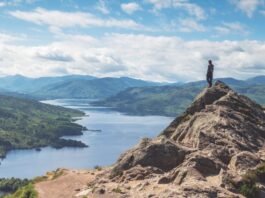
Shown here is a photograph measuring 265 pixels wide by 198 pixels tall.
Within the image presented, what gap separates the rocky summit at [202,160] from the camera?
44.0 metres

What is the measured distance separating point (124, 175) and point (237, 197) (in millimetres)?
A: 14373

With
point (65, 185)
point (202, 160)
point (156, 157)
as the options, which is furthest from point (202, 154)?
point (65, 185)

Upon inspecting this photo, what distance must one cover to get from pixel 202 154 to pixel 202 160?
5.59 ft

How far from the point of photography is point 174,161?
51750 mm

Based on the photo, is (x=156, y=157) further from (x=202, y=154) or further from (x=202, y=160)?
(x=202, y=160)

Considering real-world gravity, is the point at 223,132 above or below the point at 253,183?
above

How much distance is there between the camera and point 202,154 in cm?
4984

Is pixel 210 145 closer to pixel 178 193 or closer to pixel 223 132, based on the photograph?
pixel 223 132

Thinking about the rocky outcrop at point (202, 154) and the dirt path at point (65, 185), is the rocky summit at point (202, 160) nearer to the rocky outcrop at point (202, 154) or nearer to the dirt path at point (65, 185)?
the rocky outcrop at point (202, 154)

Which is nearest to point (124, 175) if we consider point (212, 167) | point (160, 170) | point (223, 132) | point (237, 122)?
point (160, 170)

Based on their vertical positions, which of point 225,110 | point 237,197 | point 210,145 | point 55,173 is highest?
point 225,110

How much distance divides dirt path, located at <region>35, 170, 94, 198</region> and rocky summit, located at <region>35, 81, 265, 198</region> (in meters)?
2.16

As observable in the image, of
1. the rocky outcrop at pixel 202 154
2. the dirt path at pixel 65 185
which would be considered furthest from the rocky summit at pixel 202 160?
the dirt path at pixel 65 185

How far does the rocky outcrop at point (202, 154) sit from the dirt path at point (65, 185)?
3.92 m
